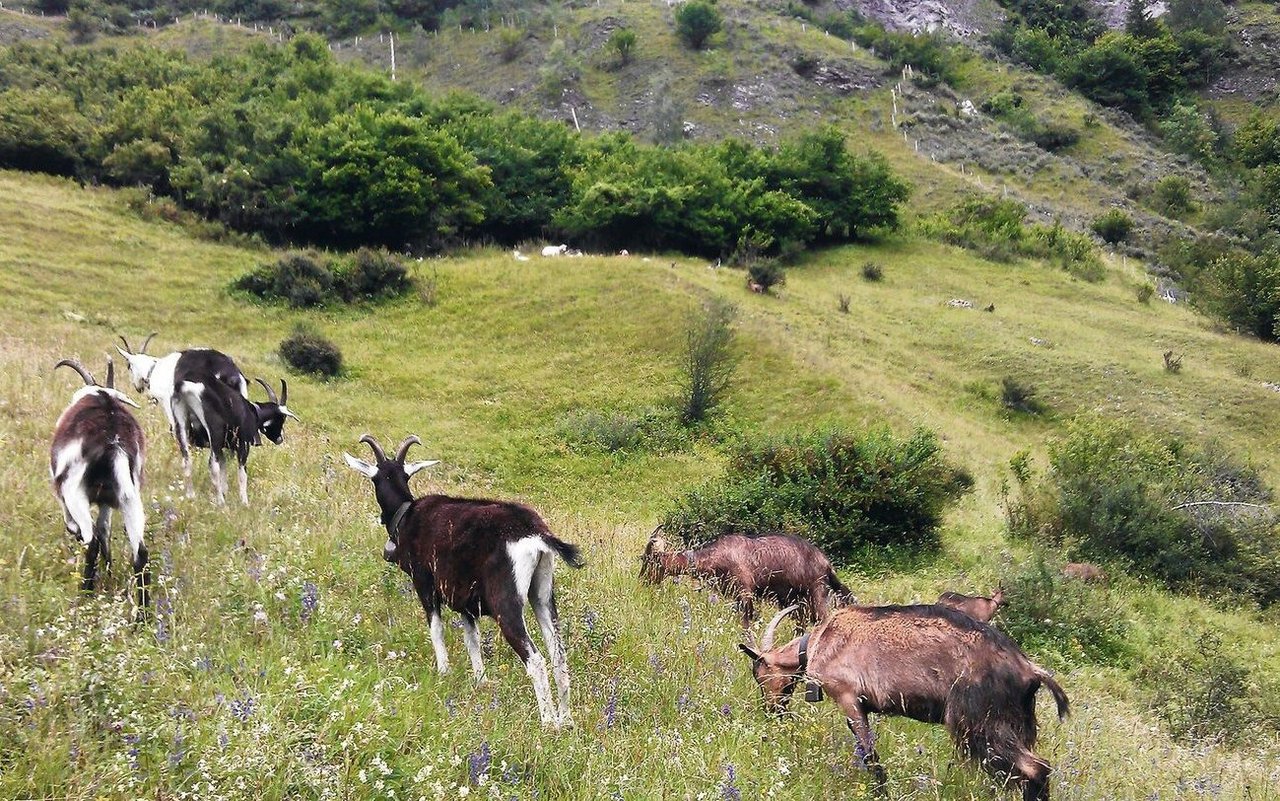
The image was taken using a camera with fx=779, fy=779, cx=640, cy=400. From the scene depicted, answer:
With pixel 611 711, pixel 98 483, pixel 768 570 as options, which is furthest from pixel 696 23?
pixel 611 711

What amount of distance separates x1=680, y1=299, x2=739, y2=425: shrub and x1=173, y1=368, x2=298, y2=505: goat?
13.1 meters

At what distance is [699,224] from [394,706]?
35.3 metres

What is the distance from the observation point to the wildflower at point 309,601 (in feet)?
15.4

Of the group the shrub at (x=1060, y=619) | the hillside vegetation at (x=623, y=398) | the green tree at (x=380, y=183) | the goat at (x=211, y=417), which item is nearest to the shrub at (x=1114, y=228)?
the hillside vegetation at (x=623, y=398)

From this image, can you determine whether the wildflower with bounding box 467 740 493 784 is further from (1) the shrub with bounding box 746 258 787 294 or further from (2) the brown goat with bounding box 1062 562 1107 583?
(1) the shrub with bounding box 746 258 787 294

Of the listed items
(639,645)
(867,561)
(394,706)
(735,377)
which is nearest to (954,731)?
(639,645)

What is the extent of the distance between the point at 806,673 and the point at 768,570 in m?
2.94

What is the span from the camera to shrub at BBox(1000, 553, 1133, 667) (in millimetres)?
10477

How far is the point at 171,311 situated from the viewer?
24188 millimetres

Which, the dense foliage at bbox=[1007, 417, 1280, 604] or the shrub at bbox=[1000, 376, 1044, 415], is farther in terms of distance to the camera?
the shrub at bbox=[1000, 376, 1044, 415]

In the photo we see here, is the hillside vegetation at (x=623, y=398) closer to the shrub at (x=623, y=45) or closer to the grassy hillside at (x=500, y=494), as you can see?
the grassy hillside at (x=500, y=494)

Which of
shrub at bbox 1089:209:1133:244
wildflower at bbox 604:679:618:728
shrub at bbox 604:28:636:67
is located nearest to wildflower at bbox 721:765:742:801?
wildflower at bbox 604:679:618:728

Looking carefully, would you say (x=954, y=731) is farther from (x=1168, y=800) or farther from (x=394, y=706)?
(x=394, y=706)

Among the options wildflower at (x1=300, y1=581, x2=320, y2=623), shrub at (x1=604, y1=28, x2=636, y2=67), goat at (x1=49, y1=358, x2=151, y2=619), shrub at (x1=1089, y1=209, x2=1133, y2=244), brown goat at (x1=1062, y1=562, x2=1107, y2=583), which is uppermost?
shrub at (x1=604, y1=28, x2=636, y2=67)
